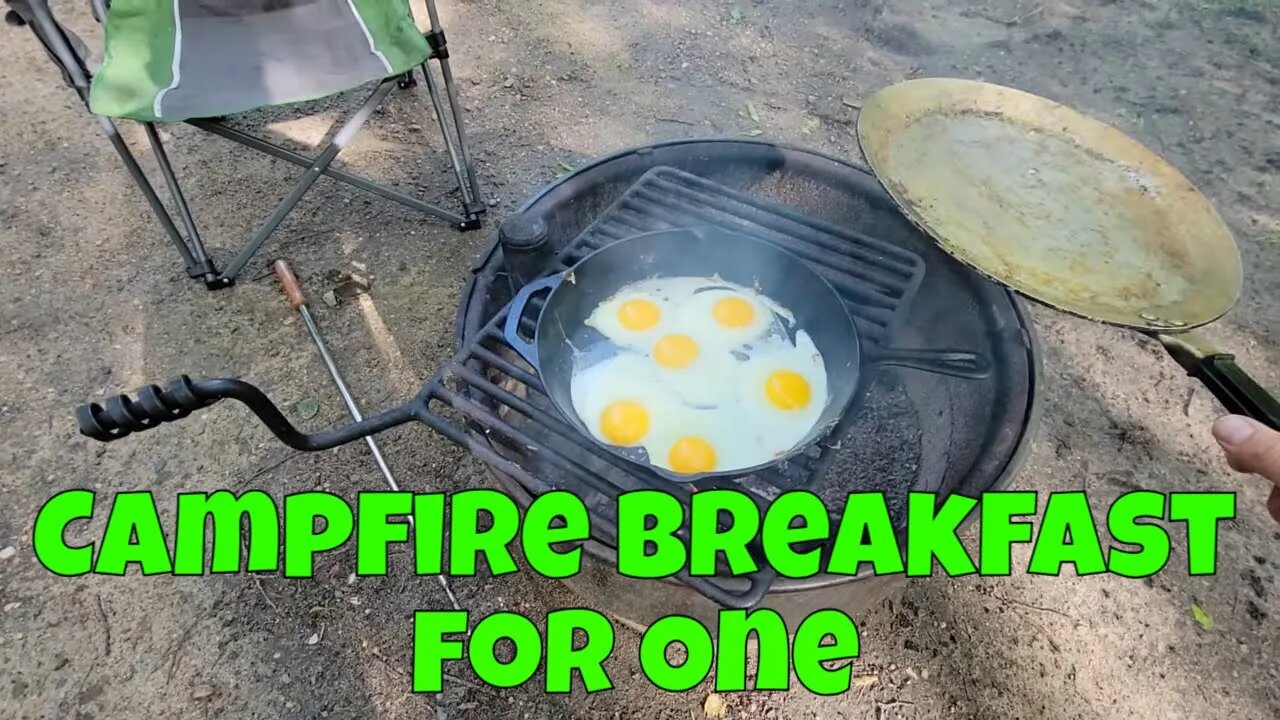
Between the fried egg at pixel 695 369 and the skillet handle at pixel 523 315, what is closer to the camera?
the skillet handle at pixel 523 315

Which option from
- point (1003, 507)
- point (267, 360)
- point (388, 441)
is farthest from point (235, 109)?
point (1003, 507)

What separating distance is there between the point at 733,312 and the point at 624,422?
570 millimetres

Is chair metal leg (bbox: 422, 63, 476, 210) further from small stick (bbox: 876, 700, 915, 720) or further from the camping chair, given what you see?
small stick (bbox: 876, 700, 915, 720)

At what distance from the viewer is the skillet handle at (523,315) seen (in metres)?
2.04

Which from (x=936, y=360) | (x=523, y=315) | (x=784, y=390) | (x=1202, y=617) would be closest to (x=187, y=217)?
(x=523, y=315)

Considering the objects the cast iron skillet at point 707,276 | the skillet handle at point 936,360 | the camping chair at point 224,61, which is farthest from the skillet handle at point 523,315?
the camping chair at point 224,61

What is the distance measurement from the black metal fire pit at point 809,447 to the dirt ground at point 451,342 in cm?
52

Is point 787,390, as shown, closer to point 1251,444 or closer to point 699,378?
point 699,378

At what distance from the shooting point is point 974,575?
2.68m

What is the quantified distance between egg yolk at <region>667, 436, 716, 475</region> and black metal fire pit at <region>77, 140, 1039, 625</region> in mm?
128

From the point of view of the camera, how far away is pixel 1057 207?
90.1 inches

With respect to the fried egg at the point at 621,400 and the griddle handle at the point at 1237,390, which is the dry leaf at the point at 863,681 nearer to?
the fried egg at the point at 621,400

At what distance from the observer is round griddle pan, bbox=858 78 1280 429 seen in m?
2.00

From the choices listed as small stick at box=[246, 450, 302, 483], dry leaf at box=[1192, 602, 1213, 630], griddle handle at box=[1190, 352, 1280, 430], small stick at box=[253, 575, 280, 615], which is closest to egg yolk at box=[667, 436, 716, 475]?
griddle handle at box=[1190, 352, 1280, 430]
